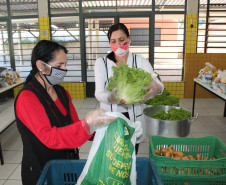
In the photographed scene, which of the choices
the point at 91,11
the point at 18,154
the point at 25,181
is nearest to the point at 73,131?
the point at 25,181

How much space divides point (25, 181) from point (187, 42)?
5.70 m

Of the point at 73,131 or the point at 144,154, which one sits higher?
the point at 73,131

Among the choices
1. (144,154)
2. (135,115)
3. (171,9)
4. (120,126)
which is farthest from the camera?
(171,9)

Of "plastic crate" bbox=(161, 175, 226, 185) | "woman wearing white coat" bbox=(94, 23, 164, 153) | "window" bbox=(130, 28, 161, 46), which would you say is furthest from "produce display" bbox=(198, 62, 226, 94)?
"window" bbox=(130, 28, 161, 46)

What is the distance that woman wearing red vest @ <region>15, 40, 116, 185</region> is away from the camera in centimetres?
119

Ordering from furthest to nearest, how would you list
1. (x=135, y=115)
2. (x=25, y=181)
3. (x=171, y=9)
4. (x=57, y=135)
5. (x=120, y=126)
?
(x=171, y=9)
(x=135, y=115)
(x=25, y=181)
(x=57, y=135)
(x=120, y=126)

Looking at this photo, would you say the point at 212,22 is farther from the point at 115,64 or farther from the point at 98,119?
the point at 98,119

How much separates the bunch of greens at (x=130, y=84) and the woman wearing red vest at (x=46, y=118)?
0.40m

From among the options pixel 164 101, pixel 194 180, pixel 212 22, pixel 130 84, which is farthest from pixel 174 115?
pixel 212 22

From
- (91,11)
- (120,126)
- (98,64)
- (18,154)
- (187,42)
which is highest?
(91,11)

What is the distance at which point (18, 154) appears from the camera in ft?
10.9

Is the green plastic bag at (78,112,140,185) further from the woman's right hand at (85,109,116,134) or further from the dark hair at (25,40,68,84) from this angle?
the dark hair at (25,40,68,84)

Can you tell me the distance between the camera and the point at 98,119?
1.12 meters

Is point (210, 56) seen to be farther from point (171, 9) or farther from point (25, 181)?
point (25, 181)
